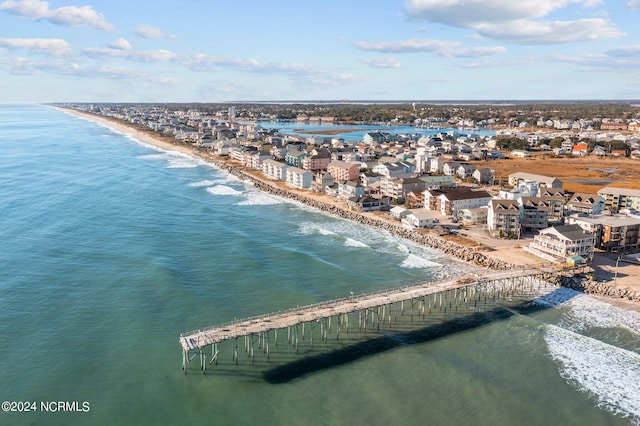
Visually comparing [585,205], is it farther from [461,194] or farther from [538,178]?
[461,194]

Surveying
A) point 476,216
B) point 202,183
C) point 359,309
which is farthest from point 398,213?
point 202,183

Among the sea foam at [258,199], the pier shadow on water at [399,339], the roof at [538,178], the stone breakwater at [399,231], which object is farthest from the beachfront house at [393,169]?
the pier shadow on water at [399,339]

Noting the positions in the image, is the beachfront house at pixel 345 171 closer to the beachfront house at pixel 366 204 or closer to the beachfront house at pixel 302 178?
the beachfront house at pixel 302 178

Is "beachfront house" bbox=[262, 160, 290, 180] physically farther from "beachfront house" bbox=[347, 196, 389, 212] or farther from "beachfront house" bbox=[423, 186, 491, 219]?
"beachfront house" bbox=[423, 186, 491, 219]

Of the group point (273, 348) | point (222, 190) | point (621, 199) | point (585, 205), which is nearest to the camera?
point (273, 348)

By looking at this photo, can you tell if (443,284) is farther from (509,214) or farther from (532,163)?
(532,163)

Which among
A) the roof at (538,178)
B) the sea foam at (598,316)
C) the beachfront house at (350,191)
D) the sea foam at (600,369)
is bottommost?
the sea foam at (600,369)

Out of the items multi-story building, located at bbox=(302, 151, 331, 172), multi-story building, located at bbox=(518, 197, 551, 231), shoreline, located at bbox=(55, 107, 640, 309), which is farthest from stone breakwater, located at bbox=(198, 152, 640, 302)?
multi-story building, located at bbox=(302, 151, 331, 172)
